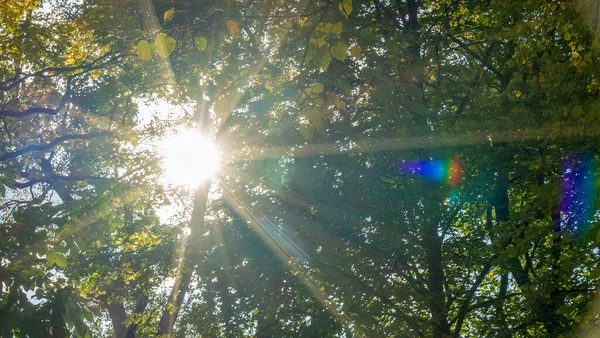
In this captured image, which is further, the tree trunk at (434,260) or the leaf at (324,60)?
the tree trunk at (434,260)

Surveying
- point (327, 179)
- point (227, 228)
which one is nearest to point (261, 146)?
point (327, 179)

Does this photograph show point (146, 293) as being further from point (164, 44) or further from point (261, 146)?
point (164, 44)

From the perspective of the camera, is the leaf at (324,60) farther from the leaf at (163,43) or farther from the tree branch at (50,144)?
the tree branch at (50,144)

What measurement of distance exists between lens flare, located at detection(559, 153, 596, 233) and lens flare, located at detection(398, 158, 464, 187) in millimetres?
3183

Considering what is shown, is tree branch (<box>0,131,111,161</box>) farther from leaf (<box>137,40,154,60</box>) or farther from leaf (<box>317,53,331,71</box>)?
leaf (<box>317,53,331,71</box>)

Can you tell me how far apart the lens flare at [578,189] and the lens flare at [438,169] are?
3.18 meters

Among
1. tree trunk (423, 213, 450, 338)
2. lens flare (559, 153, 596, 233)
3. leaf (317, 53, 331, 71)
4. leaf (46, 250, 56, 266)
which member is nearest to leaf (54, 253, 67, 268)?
leaf (46, 250, 56, 266)

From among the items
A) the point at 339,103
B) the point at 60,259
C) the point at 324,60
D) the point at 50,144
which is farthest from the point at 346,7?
the point at 50,144

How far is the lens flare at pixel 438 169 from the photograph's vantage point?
403 inches

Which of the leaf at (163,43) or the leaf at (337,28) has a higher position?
the leaf at (337,28)

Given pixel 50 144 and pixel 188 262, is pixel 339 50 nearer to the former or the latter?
pixel 50 144

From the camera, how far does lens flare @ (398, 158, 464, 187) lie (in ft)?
33.6

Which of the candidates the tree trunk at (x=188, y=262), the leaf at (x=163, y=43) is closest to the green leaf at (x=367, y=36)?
the leaf at (x=163, y=43)

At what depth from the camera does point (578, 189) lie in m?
6.66
